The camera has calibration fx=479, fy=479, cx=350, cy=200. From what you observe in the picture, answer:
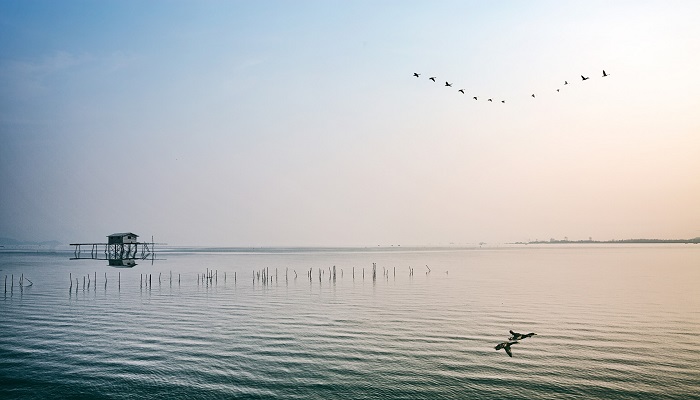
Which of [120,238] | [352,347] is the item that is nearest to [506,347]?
[352,347]

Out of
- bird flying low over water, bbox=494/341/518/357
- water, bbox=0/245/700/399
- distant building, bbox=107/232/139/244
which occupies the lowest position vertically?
water, bbox=0/245/700/399

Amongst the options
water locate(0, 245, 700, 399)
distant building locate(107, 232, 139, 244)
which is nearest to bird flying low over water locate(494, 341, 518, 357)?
water locate(0, 245, 700, 399)

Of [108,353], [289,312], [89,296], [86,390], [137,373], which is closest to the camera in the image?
[86,390]

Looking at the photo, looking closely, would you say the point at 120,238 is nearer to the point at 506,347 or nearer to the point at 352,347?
the point at 352,347

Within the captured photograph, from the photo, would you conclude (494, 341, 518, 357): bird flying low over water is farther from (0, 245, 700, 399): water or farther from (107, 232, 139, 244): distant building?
(107, 232, 139, 244): distant building

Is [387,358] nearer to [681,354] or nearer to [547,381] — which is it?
[547,381]

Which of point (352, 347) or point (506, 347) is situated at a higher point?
point (506, 347)

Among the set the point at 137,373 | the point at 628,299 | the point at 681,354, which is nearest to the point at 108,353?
the point at 137,373

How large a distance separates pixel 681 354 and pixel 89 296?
62.9 metres

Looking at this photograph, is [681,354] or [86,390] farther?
[681,354]

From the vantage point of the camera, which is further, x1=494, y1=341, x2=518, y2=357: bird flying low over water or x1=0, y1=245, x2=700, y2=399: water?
x1=494, y1=341, x2=518, y2=357: bird flying low over water

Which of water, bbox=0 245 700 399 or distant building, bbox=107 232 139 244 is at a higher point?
distant building, bbox=107 232 139 244

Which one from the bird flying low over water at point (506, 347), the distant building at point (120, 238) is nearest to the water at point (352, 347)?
the bird flying low over water at point (506, 347)

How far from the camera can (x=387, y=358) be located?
28.0 metres
